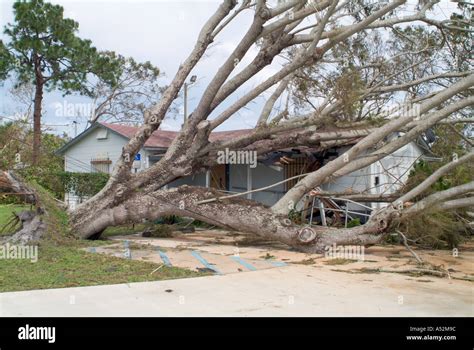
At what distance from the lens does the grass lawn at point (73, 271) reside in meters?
7.36

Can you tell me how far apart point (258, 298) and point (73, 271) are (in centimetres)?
341

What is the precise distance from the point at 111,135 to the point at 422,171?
44.5 feet

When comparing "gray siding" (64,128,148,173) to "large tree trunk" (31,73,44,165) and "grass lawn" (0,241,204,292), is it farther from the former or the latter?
"grass lawn" (0,241,204,292)

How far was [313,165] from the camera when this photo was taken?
16969 millimetres

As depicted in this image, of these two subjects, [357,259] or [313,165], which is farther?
[313,165]

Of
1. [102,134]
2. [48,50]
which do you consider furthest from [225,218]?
[48,50]

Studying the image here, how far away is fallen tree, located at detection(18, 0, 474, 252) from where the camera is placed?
35.9 feet

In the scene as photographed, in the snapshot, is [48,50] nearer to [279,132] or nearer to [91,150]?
[91,150]

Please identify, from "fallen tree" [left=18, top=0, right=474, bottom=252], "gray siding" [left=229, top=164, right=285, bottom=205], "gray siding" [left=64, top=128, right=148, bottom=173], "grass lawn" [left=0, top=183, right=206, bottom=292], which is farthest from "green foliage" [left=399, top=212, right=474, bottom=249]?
"gray siding" [left=64, top=128, right=148, bottom=173]

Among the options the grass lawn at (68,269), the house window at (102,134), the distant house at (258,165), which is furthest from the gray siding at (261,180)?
the grass lawn at (68,269)

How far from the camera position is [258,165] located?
62.5 feet

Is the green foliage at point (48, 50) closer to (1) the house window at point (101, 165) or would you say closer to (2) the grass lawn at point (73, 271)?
(1) the house window at point (101, 165)
